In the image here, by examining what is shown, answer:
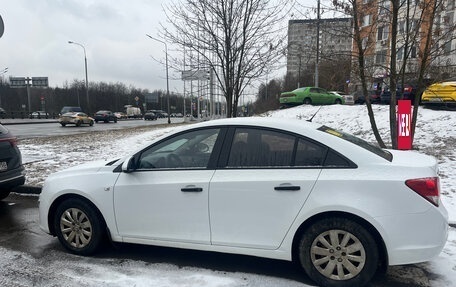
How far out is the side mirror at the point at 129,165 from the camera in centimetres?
366

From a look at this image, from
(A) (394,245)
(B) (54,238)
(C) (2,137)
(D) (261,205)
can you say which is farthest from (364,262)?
(C) (2,137)

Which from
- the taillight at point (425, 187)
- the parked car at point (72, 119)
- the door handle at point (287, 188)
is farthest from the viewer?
the parked car at point (72, 119)

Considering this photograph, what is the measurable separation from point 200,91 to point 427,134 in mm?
7764

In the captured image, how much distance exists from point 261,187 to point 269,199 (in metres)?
0.13

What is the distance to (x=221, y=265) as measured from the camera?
3.60m

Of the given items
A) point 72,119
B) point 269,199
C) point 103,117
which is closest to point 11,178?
point 269,199

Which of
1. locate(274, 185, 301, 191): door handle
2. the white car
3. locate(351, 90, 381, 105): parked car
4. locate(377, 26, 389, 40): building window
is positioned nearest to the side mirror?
the white car

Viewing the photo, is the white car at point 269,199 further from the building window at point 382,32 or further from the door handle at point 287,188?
Answer: the building window at point 382,32

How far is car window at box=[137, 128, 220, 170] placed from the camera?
11.8 feet

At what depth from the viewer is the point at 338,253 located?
3.07 metres

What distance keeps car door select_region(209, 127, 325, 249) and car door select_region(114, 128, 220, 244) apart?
0.16 meters

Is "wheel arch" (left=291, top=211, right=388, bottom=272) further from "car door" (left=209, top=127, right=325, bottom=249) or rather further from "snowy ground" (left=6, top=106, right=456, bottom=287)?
"snowy ground" (left=6, top=106, right=456, bottom=287)

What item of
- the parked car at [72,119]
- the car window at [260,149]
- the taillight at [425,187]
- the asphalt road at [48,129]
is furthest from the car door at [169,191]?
the parked car at [72,119]

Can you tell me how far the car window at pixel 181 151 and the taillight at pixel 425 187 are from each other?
6.24 feet
